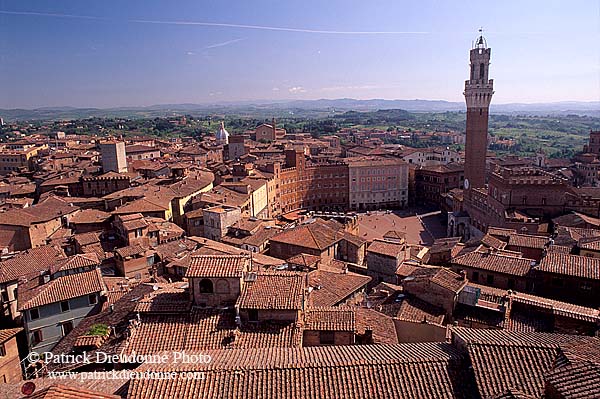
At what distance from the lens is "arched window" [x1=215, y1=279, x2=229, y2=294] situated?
18328 mm

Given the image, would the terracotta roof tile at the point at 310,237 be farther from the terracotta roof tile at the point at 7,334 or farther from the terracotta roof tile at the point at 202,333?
the terracotta roof tile at the point at 7,334

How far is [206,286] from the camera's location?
18344 millimetres

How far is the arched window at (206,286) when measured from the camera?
59.9 ft

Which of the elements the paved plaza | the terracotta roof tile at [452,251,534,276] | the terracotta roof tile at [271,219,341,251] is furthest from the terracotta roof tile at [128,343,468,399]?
the paved plaza

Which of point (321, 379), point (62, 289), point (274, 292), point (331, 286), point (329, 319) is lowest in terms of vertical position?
point (331, 286)

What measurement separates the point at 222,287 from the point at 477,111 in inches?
2444

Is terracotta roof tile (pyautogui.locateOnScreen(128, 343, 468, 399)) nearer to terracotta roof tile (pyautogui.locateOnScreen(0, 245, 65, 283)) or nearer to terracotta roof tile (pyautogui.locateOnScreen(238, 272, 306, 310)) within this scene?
terracotta roof tile (pyautogui.locateOnScreen(238, 272, 306, 310))

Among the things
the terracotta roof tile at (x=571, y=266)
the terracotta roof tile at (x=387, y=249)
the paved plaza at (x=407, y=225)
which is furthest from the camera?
the paved plaza at (x=407, y=225)

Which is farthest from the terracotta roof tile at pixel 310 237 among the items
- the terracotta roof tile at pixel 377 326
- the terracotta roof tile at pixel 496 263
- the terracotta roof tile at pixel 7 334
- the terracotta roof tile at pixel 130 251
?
the terracotta roof tile at pixel 7 334

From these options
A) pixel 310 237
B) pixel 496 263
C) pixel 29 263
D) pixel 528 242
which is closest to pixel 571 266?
pixel 496 263

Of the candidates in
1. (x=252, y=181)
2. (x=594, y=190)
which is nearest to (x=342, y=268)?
(x=252, y=181)

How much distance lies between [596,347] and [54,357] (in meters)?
21.0

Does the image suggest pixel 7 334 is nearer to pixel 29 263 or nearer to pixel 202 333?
pixel 29 263

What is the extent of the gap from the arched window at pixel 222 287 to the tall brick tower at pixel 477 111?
2295 inches
